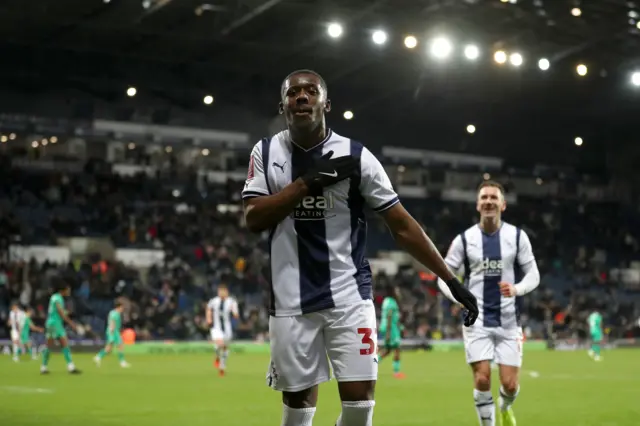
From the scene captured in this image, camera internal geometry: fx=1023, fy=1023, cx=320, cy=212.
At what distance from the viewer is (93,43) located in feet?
127

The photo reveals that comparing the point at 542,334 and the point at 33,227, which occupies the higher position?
the point at 33,227

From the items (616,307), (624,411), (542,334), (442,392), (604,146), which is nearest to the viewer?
(624,411)

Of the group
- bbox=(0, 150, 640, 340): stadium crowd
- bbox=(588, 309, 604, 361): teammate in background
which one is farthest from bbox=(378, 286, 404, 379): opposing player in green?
bbox=(0, 150, 640, 340): stadium crowd

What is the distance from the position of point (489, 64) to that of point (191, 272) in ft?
49.5

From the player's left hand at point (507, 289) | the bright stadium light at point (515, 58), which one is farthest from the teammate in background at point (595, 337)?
the player's left hand at point (507, 289)

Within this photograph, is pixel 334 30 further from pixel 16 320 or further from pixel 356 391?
pixel 356 391

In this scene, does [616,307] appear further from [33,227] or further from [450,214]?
[33,227]

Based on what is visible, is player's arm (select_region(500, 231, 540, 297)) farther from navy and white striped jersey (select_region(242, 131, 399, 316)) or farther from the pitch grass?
navy and white striped jersey (select_region(242, 131, 399, 316))

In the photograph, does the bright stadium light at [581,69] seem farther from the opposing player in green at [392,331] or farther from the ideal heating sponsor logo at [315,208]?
the ideal heating sponsor logo at [315,208]

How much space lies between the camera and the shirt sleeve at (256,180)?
6027 mm

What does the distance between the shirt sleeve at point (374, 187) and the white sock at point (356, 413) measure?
3.68ft

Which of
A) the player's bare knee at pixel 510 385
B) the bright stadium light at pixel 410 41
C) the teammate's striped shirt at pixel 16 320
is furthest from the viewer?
the bright stadium light at pixel 410 41

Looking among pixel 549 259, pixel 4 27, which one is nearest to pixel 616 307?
pixel 549 259

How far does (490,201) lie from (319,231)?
5.25 metres
